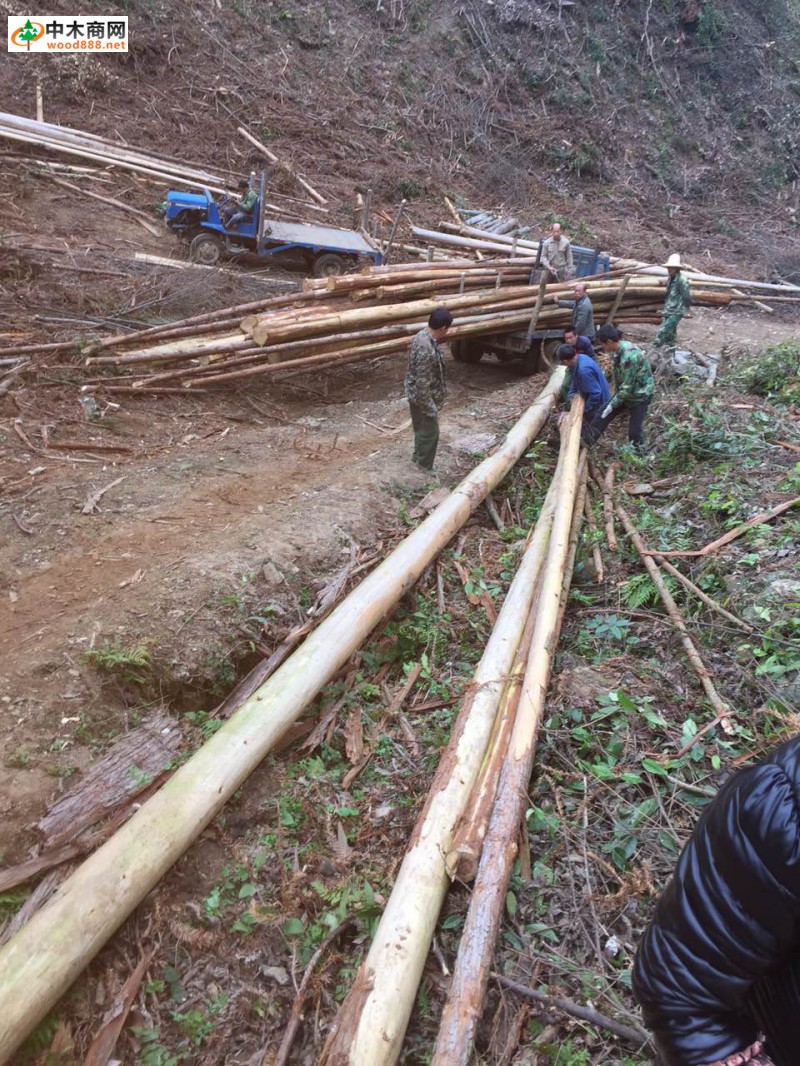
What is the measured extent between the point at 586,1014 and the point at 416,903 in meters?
0.80

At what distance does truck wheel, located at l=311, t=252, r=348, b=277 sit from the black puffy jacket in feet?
46.4

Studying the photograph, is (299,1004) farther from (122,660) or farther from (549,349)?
(549,349)

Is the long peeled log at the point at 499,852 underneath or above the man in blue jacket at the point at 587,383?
underneath

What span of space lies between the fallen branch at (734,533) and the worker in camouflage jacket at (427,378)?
3.22 m

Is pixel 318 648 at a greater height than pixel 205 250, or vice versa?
pixel 205 250

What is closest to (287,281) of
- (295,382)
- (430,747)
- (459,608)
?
(295,382)

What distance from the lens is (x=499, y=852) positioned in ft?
10.6

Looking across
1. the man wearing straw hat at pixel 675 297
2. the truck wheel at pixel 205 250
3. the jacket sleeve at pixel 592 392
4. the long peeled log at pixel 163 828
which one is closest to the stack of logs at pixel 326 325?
the man wearing straw hat at pixel 675 297

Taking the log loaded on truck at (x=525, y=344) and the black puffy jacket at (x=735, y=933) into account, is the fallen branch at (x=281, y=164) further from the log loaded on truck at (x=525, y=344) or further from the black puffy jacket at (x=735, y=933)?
the black puffy jacket at (x=735, y=933)

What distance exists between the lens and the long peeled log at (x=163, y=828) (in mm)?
2732

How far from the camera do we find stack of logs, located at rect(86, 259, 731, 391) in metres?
9.34

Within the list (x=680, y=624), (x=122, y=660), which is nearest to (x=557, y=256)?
(x=680, y=624)

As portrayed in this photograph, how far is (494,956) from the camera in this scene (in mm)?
2982

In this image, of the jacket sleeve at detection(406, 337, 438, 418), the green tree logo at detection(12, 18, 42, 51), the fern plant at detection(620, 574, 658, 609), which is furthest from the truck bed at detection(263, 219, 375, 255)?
the fern plant at detection(620, 574, 658, 609)
